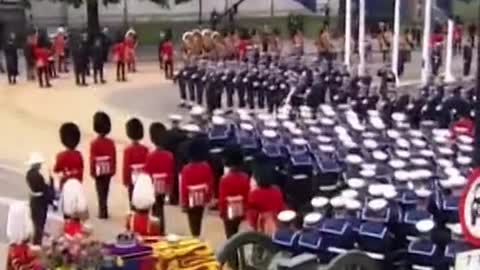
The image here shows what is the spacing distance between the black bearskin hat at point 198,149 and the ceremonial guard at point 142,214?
6.94 feet

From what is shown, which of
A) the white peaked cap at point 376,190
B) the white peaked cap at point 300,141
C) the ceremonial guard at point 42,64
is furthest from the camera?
the ceremonial guard at point 42,64

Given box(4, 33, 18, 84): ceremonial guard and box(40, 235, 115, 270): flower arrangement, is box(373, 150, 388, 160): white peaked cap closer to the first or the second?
box(40, 235, 115, 270): flower arrangement

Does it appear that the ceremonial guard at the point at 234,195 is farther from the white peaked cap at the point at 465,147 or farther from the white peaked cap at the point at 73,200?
the white peaked cap at the point at 465,147

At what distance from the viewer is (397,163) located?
14633 millimetres

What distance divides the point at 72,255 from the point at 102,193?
634cm

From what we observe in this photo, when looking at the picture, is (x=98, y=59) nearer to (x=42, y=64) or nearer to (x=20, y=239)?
(x=42, y=64)

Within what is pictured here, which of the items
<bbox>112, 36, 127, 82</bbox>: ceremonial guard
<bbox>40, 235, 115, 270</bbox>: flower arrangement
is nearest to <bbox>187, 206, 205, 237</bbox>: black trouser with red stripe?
<bbox>40, 235, 115, 270</bbox>: flower arrangement

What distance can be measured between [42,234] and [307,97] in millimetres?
8899

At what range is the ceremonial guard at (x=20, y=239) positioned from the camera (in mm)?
11823

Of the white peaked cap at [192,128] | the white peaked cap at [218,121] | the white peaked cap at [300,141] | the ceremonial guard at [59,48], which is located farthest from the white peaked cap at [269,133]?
the ceremonial guard at [59,48]

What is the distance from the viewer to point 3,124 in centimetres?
2570

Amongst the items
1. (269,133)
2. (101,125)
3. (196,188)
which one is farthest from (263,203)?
(101,125)

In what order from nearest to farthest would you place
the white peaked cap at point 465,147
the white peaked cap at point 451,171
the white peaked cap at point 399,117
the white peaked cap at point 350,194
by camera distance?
the white peaked cap at point 350,194 < the white peaked cap at point 451,171 < the white peaked cap at point 465,147 < the white peaked cap at point 399,117

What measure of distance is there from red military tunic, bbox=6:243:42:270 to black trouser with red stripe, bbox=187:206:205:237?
3.31m
